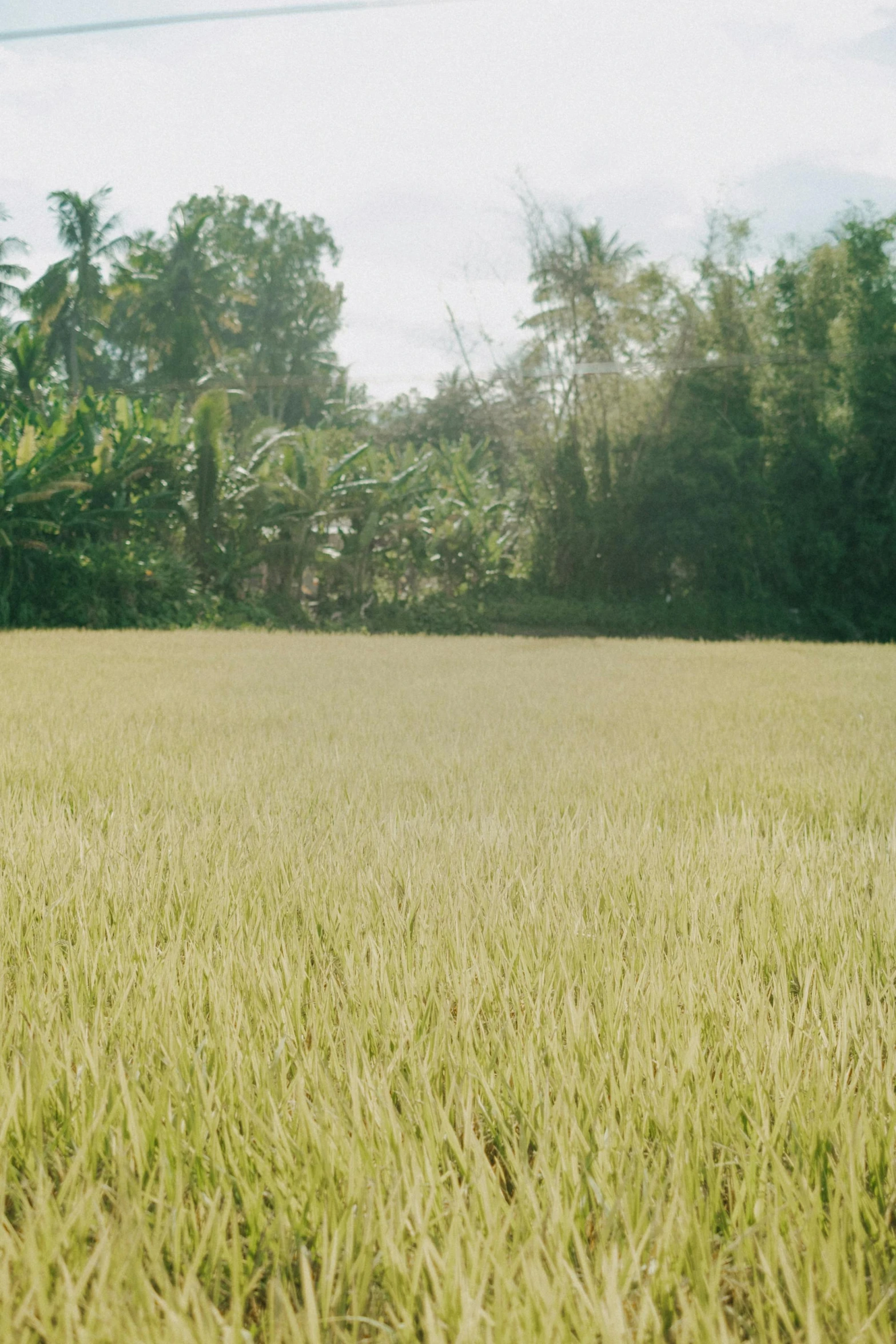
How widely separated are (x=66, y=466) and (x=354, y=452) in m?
3.97

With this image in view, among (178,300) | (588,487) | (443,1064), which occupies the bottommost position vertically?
(443,1064)

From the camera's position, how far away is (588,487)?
17.0 metres

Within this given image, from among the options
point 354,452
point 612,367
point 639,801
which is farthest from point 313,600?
point 639,801

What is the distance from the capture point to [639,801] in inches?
98.9

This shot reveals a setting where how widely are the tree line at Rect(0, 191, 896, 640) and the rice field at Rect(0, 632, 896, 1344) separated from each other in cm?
1092

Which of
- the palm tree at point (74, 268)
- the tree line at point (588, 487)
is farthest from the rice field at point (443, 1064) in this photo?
the palm tree at point (74, 268)

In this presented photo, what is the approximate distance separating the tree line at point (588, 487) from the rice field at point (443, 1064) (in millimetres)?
10918

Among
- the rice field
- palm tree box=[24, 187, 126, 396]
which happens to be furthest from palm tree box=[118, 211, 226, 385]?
the rice field

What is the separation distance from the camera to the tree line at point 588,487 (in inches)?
529

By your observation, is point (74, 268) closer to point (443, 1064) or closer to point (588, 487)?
point (588, 487)

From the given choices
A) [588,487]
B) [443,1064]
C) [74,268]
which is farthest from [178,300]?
[443,1064]

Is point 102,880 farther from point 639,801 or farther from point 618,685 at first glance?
point 618,685

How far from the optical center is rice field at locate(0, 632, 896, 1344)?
2.11ft

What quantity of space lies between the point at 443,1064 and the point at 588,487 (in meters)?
Answer: 16.6
